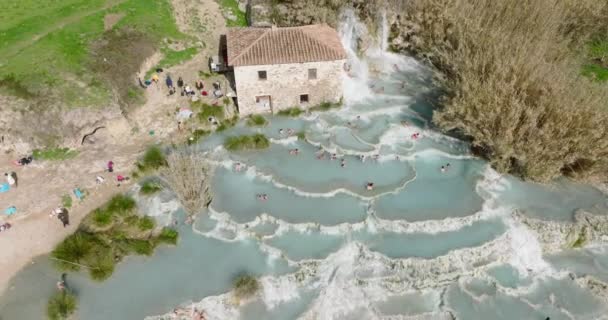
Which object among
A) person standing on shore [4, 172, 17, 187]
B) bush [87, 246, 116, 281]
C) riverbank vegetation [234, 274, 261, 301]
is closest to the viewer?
riverbank vegetation [234, 274, 261, 301]

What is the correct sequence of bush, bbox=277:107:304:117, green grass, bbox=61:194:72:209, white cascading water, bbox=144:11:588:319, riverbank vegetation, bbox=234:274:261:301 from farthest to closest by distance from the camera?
bush, bbox=277:107:304:117 → green grass, bbox=61:194:72:209 → riverbank vegetation, bbox=234:274:261:301 → white cascading water, bbox=144:11:588:319

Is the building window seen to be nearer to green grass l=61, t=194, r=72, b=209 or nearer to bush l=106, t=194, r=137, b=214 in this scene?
bush l=106, t=194, r=137, b=214

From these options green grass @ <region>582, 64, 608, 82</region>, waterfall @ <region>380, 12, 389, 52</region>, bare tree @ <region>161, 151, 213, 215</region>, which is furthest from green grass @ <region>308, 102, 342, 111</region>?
green grass @ <region>582, 64, 608, 82</region>

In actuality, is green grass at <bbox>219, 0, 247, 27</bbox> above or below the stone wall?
above

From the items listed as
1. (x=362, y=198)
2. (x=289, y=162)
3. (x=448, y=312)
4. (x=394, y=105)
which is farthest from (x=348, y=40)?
(x=448, y=312)

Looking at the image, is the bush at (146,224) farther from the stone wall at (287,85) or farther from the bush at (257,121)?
the stone wall at (287,85)

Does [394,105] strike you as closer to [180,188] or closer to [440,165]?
[440,165]

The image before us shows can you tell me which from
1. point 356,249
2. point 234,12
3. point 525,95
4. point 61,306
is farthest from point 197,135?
point 525,95
